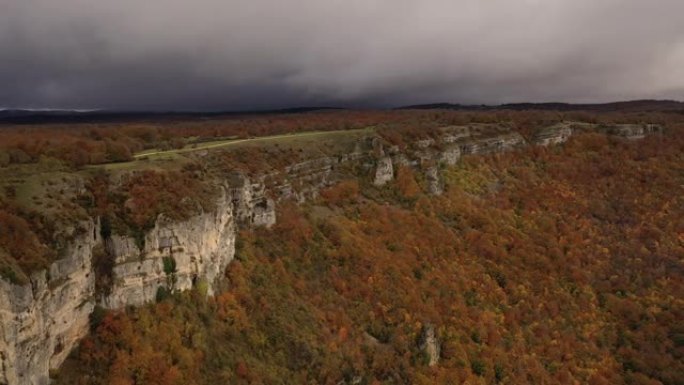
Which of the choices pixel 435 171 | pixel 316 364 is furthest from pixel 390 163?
pixel 316 364

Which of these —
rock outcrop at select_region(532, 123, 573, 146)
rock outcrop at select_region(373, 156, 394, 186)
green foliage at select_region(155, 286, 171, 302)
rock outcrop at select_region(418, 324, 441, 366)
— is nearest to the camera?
green foliage at select_region(155, 286, 171, 302)

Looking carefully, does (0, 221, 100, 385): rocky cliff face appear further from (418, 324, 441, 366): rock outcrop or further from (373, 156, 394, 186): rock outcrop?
(373, 156, 394, 186): rock outcrop

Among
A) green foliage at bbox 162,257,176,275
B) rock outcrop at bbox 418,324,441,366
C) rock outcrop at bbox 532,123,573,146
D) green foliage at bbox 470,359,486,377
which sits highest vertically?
rock outcrop at bbox 532,123,573,146

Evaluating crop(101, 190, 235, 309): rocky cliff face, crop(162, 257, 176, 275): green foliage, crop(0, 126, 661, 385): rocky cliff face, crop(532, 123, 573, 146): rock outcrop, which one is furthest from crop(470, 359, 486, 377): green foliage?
crop(532, 123, 573, 146): rock outcrop

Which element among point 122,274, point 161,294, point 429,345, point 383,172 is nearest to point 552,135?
point 383,172

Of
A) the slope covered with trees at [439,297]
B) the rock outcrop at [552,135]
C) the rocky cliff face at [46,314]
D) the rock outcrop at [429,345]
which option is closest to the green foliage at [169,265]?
the slope covered with trees at [439,297]

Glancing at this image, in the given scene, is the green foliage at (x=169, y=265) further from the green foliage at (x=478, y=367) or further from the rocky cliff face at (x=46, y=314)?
the green foliage at (x=478, y=367)

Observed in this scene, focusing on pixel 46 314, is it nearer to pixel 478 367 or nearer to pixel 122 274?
pixel 122 274

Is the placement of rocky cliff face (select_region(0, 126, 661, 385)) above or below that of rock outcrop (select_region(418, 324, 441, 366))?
above
